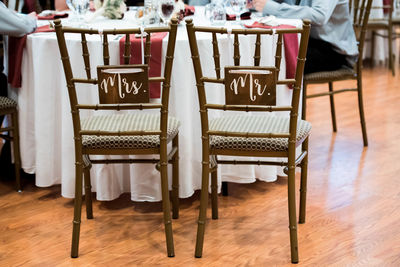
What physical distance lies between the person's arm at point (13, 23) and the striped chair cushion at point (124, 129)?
23.4 inches

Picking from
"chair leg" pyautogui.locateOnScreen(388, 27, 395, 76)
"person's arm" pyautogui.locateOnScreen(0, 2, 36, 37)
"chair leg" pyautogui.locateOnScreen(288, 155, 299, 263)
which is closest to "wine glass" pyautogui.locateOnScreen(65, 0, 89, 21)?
"person's arm" pyautogui.locateOnScreen(0, 2, 36, 37)

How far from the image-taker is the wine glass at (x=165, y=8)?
2.88 meters

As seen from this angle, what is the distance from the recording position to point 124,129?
237 cm

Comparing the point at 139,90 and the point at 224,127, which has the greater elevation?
the point at 139,90

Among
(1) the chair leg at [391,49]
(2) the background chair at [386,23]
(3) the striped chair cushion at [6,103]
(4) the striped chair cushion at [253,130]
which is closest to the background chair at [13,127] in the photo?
(3) the striped chair cushion at [6,103]

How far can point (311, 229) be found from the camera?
8.67 feet

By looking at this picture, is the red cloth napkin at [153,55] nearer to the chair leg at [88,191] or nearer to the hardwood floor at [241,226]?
the chair leg at [88,191]

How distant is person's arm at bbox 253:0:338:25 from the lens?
329 cm

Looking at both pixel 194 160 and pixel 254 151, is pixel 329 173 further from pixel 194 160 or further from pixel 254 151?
pixel 254 151

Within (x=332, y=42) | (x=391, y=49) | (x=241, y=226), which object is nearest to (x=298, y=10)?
(x=332, y=42)

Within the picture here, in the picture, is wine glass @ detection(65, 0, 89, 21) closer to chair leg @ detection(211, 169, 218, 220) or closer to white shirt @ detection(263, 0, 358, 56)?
white shirt @ detection(263, 0, 358, 56)

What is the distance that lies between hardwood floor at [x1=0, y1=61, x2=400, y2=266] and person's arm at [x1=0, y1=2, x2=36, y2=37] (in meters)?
0.79

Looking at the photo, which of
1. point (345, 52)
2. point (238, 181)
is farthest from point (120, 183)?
point (345, 52)

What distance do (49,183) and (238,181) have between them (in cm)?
89
